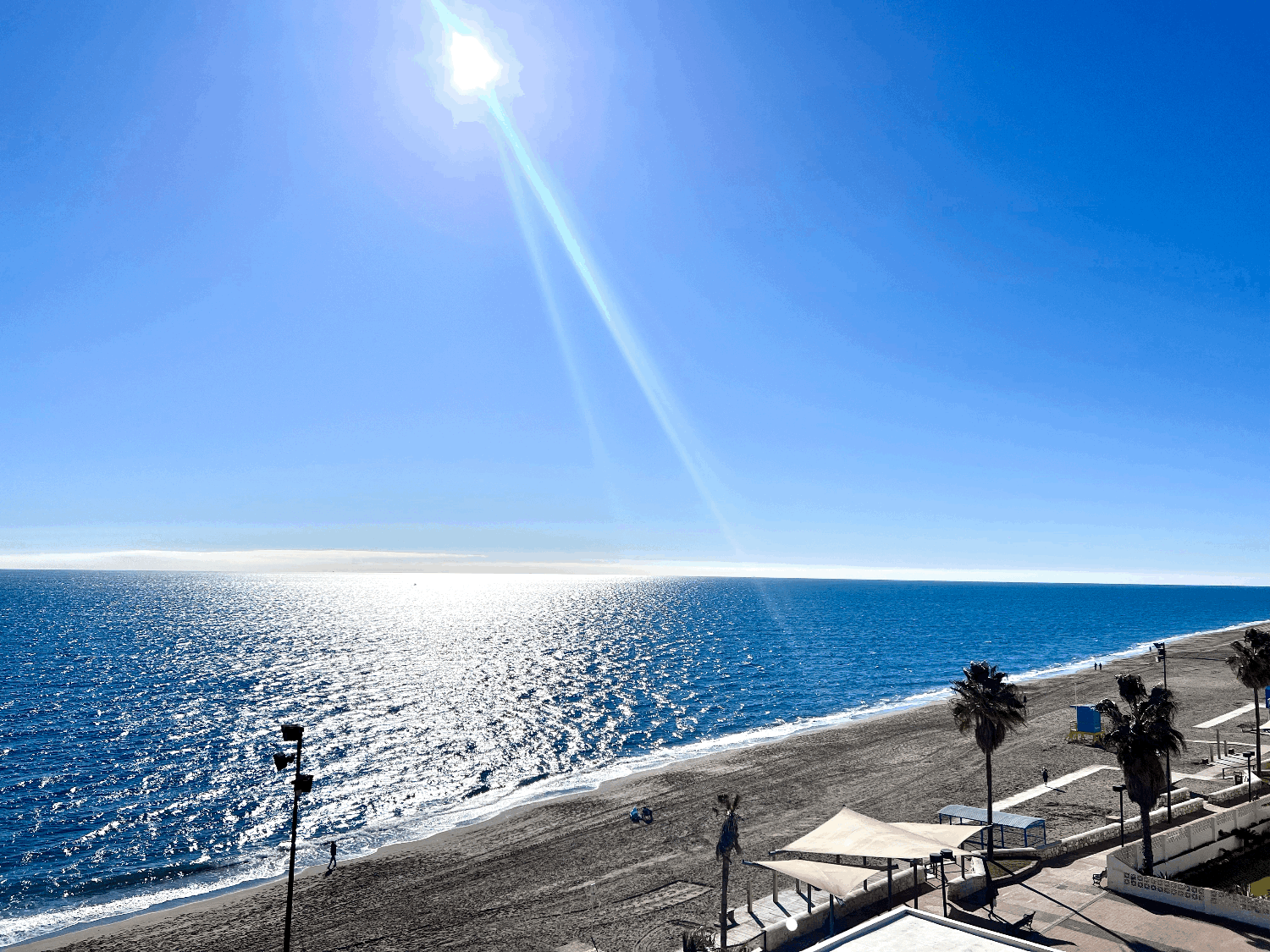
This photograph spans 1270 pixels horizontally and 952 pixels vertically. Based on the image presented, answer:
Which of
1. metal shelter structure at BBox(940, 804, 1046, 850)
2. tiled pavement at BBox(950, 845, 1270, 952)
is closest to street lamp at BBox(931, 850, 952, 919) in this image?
tiled pavement at BBox(950, 845, 1270, 952)

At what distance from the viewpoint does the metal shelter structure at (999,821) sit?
3450 centimetres

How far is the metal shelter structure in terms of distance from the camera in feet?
113

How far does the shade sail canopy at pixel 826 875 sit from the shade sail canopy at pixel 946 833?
289 centimetres

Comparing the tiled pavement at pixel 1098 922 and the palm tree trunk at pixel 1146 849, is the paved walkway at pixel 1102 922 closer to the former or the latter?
the tiled pavement at pixel 1098 922

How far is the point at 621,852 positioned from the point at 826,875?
52.9 ft

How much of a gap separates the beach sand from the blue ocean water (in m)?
4.47

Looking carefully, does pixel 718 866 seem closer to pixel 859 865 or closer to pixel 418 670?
pixel 859 865

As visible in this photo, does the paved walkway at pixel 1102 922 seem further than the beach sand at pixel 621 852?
No

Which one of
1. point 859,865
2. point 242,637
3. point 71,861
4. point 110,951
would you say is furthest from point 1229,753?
point 242,637

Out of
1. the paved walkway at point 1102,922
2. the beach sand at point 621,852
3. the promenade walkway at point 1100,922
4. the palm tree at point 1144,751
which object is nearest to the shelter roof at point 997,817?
the beach sand at point 621,852

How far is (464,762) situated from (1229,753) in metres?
59.3

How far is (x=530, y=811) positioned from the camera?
47.9m

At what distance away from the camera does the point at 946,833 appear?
2975cm

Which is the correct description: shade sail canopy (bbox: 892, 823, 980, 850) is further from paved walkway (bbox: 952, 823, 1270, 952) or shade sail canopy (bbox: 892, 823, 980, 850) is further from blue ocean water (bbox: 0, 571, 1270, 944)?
blue ocean water (bbox: 0, 571, 1270, 944)
